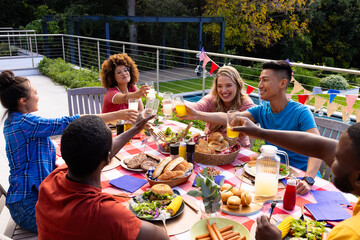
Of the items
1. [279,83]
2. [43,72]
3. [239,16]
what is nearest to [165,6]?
[239,16]

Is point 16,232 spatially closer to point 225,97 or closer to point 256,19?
point 225,97

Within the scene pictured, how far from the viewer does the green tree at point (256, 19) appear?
15731mm

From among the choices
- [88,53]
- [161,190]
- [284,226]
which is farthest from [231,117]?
[88,53]

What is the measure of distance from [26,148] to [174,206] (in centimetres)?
116

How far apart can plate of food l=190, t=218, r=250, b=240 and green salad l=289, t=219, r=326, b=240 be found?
0.70ft

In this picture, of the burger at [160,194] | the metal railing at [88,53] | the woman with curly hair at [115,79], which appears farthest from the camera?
the metal railing at [88,53]

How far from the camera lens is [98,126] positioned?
1220mm

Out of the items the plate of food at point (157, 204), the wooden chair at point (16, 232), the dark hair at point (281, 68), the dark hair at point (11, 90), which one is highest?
the dark hair at point (281, 68)

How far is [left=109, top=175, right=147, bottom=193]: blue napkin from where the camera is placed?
187 centimetres

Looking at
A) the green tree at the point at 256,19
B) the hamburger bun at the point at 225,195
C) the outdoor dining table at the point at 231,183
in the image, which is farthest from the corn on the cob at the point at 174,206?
the green tree at the point at 256,19

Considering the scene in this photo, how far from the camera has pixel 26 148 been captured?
2072mm

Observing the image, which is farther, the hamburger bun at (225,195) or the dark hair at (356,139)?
the hamburger bun at (225,195)

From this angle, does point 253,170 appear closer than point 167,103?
Yes

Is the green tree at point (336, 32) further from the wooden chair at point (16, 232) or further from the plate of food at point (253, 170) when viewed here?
the wooden chair at point (16, 232)
